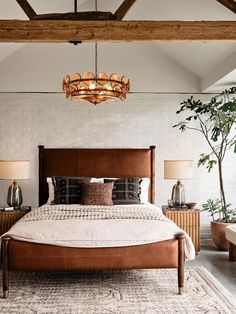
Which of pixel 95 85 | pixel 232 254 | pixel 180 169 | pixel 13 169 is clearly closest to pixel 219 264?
pixel 232 254

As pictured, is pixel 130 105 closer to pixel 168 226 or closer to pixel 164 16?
pixel 164 16

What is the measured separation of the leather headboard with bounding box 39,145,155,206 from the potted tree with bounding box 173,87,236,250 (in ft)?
2.56

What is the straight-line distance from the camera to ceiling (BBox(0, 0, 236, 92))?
527cm

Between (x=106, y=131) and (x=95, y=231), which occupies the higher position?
(x=106, y=131)

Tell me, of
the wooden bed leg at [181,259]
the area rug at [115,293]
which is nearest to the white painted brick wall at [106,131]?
the area rug at [115,293]

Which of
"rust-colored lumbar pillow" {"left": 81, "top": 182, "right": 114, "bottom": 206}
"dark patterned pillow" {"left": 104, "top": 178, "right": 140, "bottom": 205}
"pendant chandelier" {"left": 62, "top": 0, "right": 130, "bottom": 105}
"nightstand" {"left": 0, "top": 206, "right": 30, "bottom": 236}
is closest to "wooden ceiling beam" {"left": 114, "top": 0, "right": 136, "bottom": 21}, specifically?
"pendant chandelier" {"left": 62, "top": 0, "right": 130, "bottom": 105}

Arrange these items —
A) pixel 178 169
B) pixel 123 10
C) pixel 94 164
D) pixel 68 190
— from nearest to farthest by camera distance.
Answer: pixel 123 10 < pixel 68 190 < pixel 178 169 < pixel 94 164

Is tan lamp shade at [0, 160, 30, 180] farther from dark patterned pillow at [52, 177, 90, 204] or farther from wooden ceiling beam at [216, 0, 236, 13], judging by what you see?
wooden ceiling beam at [216, 0, 236, 13]

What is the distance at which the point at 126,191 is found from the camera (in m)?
6.50

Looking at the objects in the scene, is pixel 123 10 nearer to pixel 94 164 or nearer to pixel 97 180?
pixel 97 180

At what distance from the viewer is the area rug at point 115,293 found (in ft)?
13.1

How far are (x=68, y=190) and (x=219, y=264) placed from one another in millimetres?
→ 2188

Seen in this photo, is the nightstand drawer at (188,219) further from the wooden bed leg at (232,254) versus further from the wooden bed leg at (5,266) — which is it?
the wooden bed leg at (5,266)

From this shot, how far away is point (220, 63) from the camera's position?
6.18m
